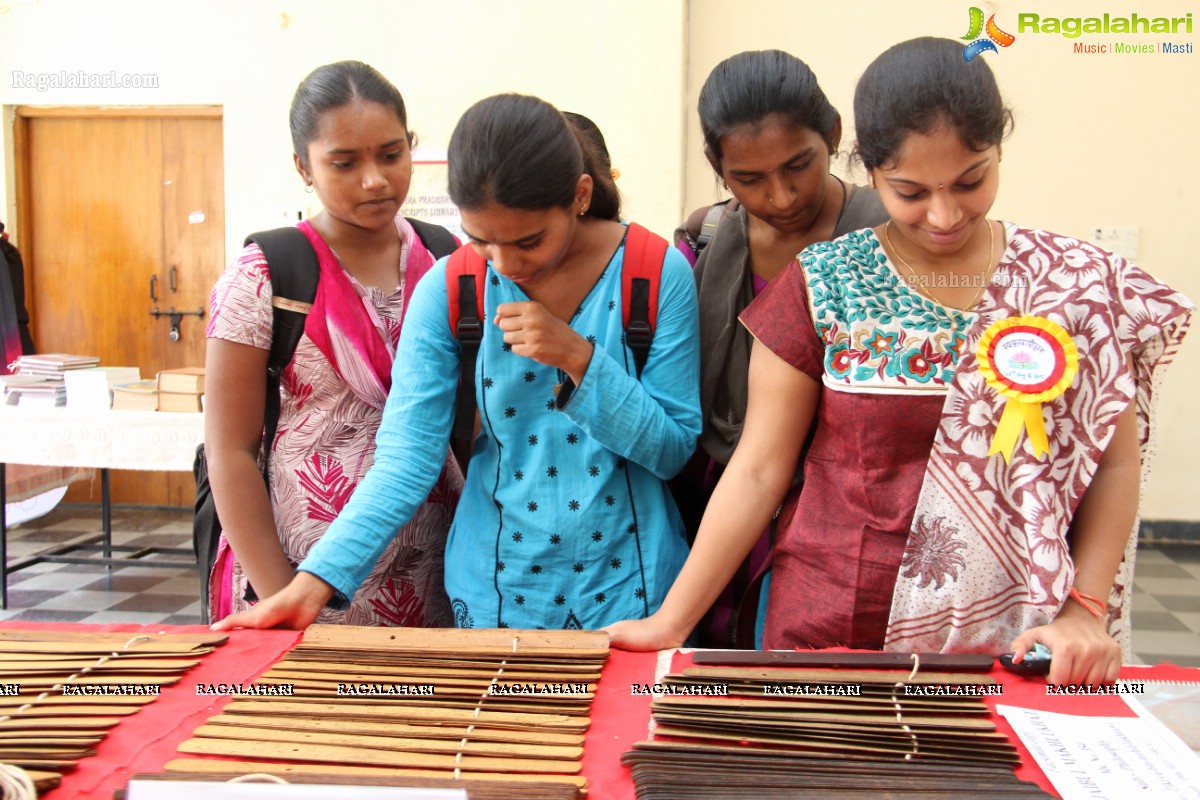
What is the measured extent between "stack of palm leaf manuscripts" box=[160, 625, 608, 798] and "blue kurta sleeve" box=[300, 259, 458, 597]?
0.13 meters

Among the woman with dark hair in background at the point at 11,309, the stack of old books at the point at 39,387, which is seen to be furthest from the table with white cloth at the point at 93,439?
the woman with dark hair in background at the point at 11,309

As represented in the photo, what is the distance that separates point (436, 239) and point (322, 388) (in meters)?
0.45

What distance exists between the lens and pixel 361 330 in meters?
1.79

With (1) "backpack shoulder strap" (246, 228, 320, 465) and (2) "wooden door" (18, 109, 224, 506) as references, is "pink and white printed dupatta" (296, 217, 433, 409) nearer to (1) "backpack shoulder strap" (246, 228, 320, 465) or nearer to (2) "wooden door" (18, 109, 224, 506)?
(1) "backpack shoulder strap" (246, 228, 320, 465)

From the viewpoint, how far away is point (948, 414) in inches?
53.6

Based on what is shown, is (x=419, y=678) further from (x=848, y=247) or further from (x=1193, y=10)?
(x=1193, y=10)

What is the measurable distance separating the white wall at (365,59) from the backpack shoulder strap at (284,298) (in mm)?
4126

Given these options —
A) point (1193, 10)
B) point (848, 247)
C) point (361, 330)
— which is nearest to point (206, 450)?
point (361, 330)

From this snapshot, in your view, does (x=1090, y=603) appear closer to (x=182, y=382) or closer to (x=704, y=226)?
(x=704, y=226)

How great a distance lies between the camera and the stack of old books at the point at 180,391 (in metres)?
4.51

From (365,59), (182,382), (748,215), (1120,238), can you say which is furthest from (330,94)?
(1120,238)

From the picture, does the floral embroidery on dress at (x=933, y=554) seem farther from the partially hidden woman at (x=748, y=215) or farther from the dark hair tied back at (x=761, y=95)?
the dark hair tied back at (x=761, y=95)

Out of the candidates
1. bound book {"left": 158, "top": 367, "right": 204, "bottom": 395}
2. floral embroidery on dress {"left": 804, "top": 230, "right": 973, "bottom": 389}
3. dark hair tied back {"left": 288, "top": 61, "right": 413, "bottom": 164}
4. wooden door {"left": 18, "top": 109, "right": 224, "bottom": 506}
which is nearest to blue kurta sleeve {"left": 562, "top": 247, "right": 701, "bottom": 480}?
floral embroidery on dress {"left": 804, "top": 230, "right": 973, "bottom": 389}

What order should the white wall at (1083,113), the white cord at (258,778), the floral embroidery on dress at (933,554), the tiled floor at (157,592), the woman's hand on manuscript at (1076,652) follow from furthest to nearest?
the white wall at (1083,113) → the tiled floor at (157,592) → the floral embroidery on dress at (933,554) → the woman's hand on manuscript at (1076,652) → the white cord at (258,778)
